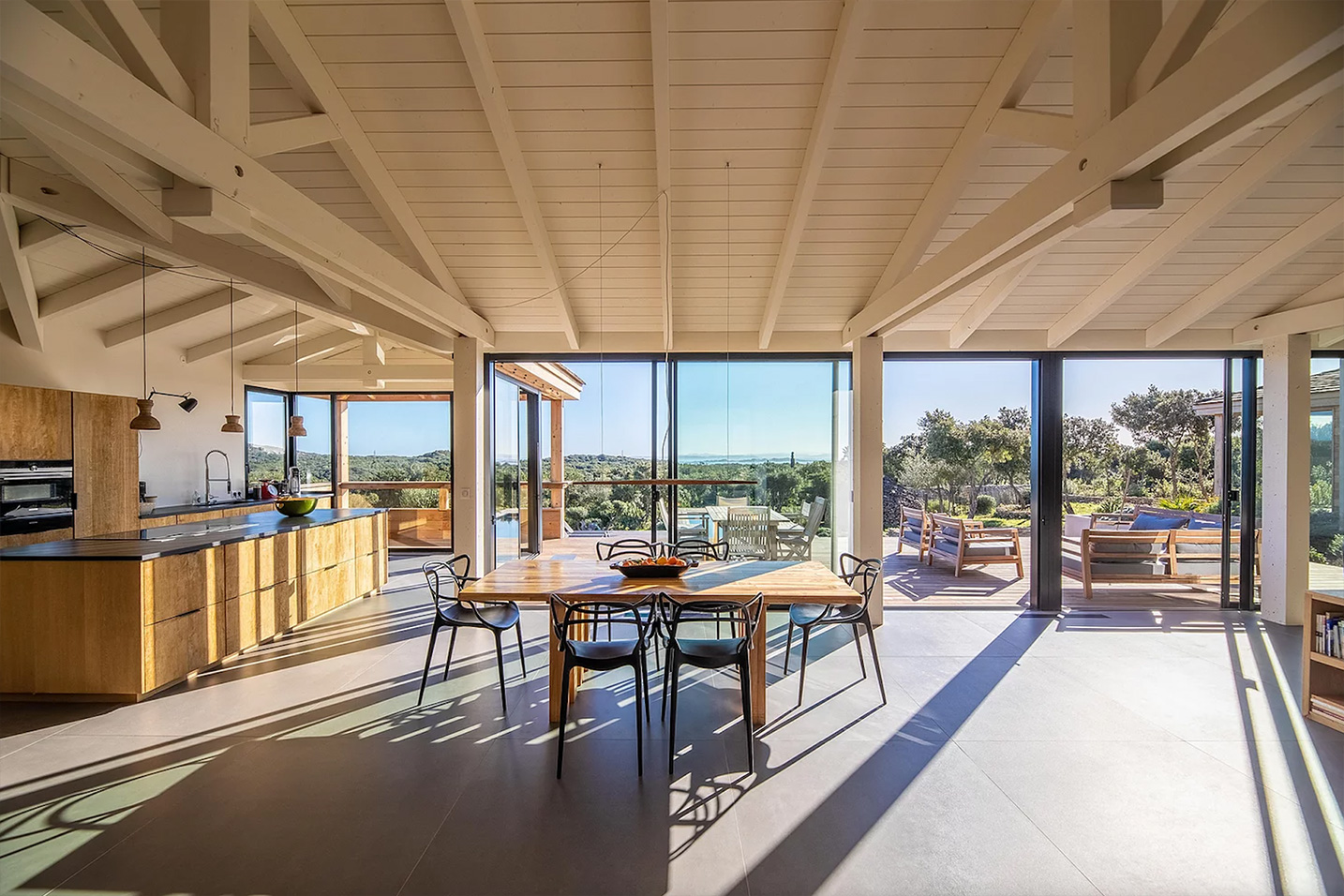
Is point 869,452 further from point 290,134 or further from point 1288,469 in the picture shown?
point 290,134

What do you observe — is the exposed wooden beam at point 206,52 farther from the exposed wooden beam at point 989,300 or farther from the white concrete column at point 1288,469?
the white concrete column at point 1288,469

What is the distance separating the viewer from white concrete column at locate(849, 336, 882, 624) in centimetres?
523

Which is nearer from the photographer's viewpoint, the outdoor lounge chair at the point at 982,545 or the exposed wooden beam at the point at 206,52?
the exposed wooden beam at the point at 206,52

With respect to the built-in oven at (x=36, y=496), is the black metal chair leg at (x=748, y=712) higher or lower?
lower

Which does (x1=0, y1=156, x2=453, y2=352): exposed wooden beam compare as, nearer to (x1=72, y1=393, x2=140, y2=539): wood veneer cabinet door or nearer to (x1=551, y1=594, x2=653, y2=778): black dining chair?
(x1=72, y1=393, x2=140, y2=539): wood veneer cabinet door

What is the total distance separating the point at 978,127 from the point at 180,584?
535 centimetres

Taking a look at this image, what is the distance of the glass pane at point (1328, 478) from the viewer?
16.8 feet

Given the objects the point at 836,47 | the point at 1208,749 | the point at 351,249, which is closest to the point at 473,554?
the point at 351,249

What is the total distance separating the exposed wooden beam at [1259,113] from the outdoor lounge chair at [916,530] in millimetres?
4955

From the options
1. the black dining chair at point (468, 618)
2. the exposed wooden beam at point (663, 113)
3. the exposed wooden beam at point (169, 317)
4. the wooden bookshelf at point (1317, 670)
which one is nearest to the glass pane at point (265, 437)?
the exposed wooden beam at point (169, 317)

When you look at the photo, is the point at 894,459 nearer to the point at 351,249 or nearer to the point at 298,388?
the point at 351,249

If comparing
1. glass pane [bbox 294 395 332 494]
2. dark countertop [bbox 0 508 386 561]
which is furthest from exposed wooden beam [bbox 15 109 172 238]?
glass pane [bbox 294 395 332 494]

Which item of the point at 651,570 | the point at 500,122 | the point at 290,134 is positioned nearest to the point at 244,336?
the point at 290,134

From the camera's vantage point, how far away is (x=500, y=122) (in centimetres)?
310
